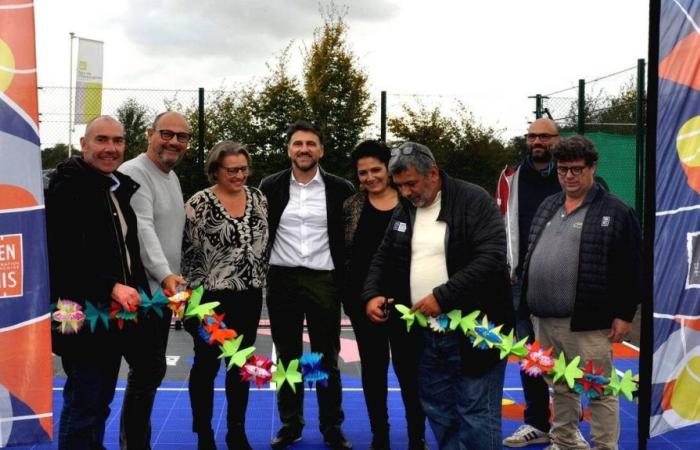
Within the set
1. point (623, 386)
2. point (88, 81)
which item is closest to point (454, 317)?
point (623, 386)

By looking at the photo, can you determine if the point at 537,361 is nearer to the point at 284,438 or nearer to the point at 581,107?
the point at 284,438

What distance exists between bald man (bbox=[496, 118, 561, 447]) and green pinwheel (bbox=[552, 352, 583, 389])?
2.28 ft

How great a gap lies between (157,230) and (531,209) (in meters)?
2.25

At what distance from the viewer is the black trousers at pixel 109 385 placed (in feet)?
11.2

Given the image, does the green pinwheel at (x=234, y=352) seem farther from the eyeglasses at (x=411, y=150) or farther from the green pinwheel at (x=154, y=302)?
the eyeglasses at (x=411, y=150)

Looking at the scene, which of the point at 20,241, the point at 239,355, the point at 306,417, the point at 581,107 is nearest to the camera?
the point at 20,241

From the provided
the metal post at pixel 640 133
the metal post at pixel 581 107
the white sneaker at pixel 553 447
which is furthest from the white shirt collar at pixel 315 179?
the metal post at pixel 581 107

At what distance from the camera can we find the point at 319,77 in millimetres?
12336

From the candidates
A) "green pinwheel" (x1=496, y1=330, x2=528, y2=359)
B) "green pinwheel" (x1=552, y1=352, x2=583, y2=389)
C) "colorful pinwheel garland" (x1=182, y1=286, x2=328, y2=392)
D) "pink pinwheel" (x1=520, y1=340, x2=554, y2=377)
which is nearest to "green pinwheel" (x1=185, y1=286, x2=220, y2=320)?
"colorful pinwheel garland" (x1=182, y1=286, x2=328, y2=392)

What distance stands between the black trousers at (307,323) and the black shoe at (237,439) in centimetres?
32

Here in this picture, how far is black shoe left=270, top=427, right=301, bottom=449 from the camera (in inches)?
180

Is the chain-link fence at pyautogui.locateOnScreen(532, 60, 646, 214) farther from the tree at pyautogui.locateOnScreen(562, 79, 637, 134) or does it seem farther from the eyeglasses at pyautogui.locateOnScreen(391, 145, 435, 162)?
the eyeglasses at pyautogui.locateOnScreen(391, 145, 435, 162)

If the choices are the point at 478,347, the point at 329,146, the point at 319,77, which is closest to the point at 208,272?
the point at 478,347

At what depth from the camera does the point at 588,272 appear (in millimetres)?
3805
